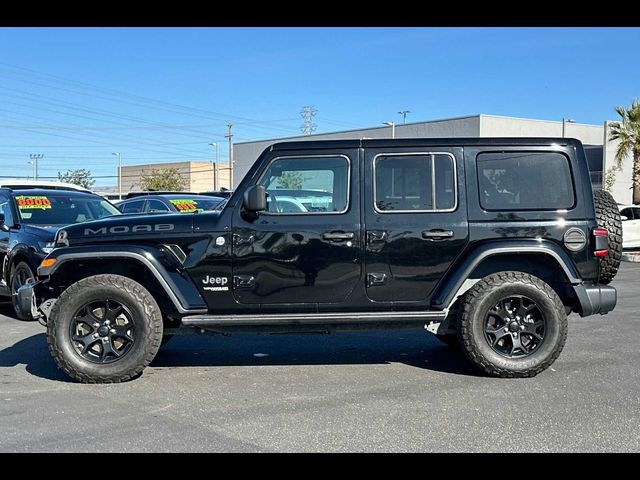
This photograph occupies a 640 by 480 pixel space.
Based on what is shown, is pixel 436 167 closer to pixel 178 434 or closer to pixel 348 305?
pixel 348 305

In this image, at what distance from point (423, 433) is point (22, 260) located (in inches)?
242

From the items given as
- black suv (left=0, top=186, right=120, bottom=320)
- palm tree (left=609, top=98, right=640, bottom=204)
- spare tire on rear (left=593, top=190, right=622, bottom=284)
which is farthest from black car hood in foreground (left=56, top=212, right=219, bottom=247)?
palm tree (left=609, top=98, right=640, bottom=204)

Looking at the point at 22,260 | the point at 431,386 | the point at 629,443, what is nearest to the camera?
the point at 629,443

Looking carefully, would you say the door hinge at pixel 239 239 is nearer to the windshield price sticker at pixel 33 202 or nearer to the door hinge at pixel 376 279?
the door hinge at pixel 376 279

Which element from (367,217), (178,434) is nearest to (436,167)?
(367,217)

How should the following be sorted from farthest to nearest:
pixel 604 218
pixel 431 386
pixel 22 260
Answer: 1. pixel 22 260
2. pixel 604 218
3. pixel 431 386

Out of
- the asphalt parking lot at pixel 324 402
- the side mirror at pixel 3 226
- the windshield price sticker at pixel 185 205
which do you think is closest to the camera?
the asphalt parking lot at pixel 324 402

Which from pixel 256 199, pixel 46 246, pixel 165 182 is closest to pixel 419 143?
pixel 256 199

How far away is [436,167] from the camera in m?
5.72

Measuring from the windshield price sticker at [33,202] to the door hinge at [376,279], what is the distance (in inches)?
224

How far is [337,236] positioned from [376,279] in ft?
1.65

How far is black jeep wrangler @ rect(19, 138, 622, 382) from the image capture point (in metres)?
5.52

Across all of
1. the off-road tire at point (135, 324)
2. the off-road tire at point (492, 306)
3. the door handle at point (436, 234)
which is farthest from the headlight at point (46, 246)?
the off-road tire at point (492, 306)

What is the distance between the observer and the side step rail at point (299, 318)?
218 inches
